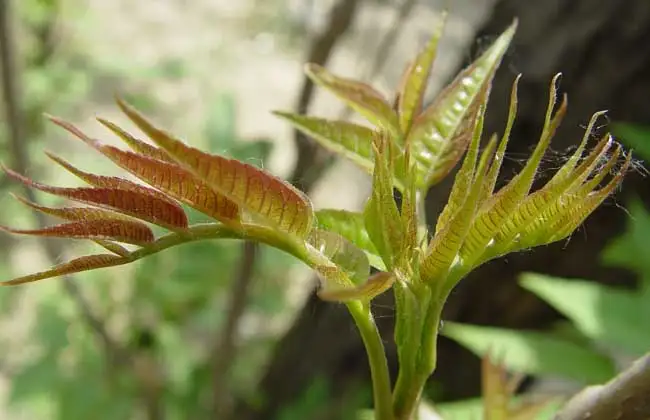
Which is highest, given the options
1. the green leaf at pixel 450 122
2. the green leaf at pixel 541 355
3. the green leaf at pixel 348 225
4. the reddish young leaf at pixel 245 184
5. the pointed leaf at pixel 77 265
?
the green leaf at pixel 541 355

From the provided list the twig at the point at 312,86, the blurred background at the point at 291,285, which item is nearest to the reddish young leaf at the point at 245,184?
the blurred background at the point at 291,285

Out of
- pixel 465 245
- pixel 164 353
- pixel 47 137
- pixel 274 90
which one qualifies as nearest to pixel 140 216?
pixel 465 245

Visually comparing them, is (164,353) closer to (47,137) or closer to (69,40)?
(47,137)

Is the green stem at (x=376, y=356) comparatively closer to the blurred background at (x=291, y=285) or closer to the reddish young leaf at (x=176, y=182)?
the reddish young leaf at (x=176, y=182)

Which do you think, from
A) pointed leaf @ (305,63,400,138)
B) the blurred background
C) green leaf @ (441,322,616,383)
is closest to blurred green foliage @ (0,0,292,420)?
the blurred background

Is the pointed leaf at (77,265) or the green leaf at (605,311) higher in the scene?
the green leaf at (605,311)

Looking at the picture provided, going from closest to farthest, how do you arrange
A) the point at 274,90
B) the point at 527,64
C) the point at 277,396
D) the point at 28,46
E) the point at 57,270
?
the point at 57,270
the point at 527,64
the point at 277,396
the point at 28,46
the point at 274,90

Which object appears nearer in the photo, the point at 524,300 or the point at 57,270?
the point at 57,270
